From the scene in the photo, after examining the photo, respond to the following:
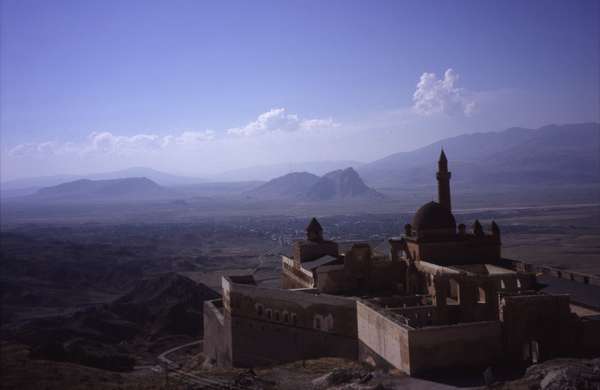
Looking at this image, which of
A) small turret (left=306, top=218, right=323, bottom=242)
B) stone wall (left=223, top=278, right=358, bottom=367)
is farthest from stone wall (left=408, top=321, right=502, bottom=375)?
small turret (left=306, top=218, right=323, bottom=242)

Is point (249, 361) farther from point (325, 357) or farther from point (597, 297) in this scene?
point (597, 297)

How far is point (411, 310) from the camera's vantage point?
22656mm

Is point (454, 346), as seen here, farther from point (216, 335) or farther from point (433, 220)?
point (216, 335)

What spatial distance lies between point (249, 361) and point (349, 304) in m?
6.72

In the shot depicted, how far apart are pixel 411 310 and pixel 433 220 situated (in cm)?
939

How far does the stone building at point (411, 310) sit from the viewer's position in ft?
65.5

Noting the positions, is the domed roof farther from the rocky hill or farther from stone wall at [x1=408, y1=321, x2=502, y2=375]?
the rocky hill

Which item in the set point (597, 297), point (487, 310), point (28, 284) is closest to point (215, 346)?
point (487, 310)

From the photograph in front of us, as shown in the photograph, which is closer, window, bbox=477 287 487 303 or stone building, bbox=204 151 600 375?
stone building, bbox=204 151 600 375

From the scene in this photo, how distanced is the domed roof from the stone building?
0.05 metres

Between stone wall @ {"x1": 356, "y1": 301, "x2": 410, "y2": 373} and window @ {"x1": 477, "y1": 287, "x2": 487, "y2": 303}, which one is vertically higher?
window @ {"x1": 477, "y1": 287, "x2": 487, "y2": 303}

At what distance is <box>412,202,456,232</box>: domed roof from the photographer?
30984mm

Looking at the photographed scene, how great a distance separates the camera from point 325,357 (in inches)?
1007

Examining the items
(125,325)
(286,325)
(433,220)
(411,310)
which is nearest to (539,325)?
(411,310)
